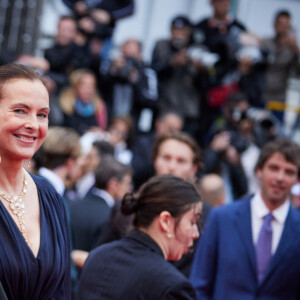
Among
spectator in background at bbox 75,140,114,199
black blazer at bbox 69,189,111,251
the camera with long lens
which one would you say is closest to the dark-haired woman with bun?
black blazer at bbox 69,189,111,251

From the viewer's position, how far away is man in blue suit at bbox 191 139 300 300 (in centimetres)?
371

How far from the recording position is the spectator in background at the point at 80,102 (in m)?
7.38

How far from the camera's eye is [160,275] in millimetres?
2633

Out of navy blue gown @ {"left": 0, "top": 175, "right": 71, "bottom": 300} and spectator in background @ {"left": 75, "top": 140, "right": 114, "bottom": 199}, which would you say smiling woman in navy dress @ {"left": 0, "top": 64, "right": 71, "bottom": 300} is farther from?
spectator in background @ {"left": 75, "top": 140, "right": 114, "bottom": 199}

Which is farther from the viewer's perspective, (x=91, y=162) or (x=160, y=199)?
(x=91, y=162)

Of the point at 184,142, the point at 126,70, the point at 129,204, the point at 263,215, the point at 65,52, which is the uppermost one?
the point at 65,52

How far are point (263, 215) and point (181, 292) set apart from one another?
4.70 feet

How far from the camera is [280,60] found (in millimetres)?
8992

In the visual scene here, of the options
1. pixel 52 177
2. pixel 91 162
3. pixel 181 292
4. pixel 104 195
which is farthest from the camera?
pixel 91 162

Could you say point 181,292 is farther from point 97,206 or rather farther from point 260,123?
point 260,123

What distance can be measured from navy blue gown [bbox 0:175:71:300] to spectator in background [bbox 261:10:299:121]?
689 cm

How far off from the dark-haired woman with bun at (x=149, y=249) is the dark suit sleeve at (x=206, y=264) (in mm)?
894

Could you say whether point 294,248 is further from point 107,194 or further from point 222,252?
point 107,194

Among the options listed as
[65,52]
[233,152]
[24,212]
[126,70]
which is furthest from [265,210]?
[65,52]
